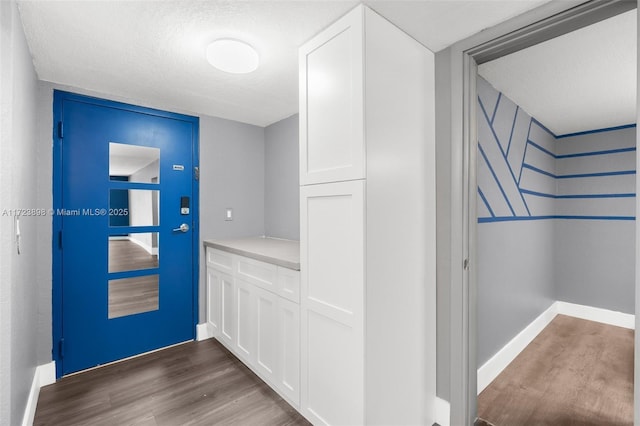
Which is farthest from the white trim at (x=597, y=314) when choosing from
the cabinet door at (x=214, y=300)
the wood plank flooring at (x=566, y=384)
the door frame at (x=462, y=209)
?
the cabinet door at (x=214, y=300)

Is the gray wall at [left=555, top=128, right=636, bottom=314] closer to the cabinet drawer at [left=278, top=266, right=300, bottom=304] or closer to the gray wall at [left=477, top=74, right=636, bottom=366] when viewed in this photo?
the gray wall at [left=477, top=74, right=636, bottom=366]

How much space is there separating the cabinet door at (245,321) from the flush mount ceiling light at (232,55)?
151cm

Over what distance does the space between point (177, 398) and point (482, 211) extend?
2.51 meters

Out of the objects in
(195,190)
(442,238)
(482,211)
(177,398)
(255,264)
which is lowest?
(177,398)

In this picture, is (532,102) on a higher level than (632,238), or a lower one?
higher

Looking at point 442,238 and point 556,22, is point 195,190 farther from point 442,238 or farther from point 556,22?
point 556,22

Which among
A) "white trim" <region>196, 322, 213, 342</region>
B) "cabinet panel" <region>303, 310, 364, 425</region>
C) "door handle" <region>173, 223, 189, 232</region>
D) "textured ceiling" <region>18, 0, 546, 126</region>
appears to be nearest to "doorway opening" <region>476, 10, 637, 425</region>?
"textured ceiling" <region>18, 0, 546, 126</region>

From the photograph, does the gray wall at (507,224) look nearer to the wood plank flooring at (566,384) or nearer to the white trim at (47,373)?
the wood plank flooring at (566,384)

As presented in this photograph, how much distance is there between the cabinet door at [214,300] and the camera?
2.72m

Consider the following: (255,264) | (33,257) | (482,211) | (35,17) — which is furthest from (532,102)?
(33,257)

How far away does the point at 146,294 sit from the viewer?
267 centimetres

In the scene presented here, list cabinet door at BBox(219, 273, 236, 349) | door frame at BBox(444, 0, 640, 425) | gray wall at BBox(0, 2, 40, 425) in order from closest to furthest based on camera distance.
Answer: gray wall at BBox(0, 2, 40, 425)
door frame at BBox(444, 0, 640, 425)
cabinet door at BBox(219, 273, 236, 349)

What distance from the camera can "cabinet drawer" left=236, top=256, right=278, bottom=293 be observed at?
201cm

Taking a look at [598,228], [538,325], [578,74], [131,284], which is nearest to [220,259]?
[131,284]
